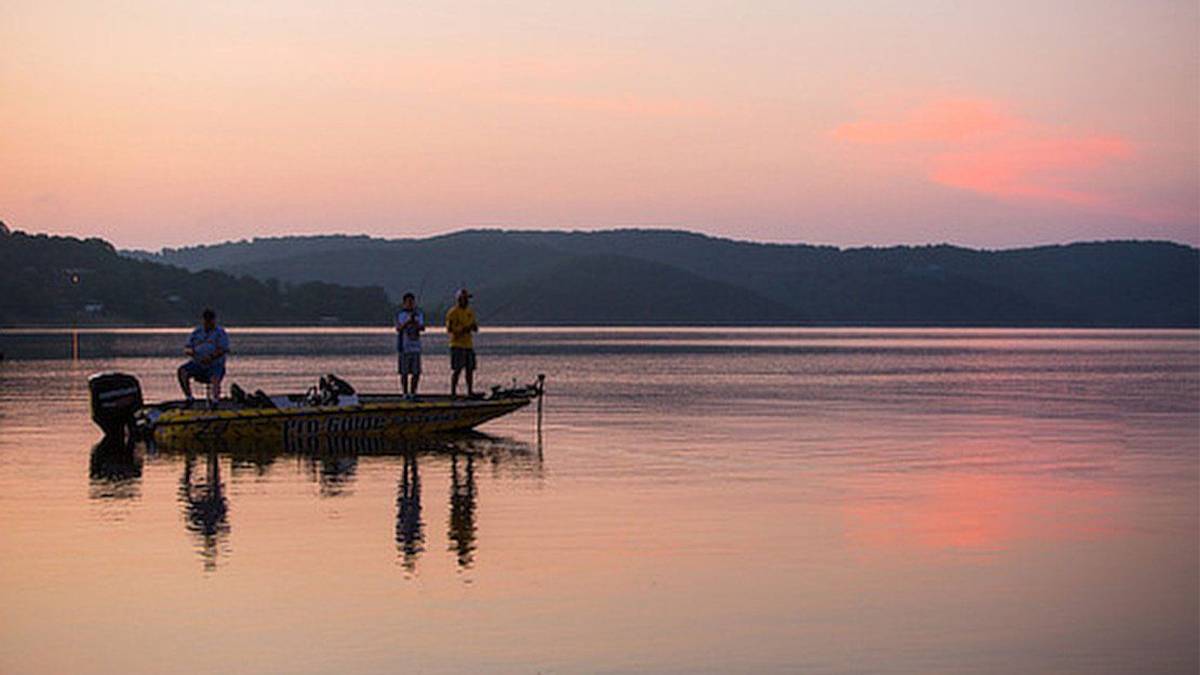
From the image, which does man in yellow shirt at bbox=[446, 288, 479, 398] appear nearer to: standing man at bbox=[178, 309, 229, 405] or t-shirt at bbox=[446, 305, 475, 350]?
t-shirt at bbox=[446, 305, 475, 350]

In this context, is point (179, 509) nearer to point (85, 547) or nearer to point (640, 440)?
point (85, 547)

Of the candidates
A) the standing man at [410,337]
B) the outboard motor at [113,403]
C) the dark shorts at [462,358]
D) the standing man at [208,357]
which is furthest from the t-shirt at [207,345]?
the dark shorts at [462,358]

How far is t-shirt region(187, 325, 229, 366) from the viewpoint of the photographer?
100ft

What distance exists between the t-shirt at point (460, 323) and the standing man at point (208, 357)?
400 centimetres

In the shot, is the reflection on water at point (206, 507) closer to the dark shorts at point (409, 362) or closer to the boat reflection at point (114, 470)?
the boat reflection at point (114, 470)

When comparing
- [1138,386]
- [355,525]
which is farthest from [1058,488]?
[1138,386]

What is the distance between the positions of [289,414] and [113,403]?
3.53 metres

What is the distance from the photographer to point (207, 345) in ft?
100

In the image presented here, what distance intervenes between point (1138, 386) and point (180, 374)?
35764mm

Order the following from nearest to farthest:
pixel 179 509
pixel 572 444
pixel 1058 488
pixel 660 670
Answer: pixel 660 670
pixel 179 509
pixel 1058 488
pixel 572 444

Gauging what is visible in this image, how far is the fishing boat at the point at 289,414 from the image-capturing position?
97.1ft

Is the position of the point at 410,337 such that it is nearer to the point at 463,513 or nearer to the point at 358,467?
the point at 358,467

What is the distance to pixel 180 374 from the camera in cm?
3123

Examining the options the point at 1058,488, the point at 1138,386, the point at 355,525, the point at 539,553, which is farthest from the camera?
the point at 1138,386
